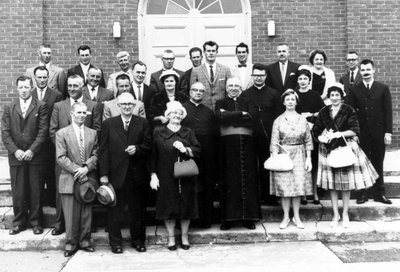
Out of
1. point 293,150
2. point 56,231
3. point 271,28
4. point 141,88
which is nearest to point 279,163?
point 293,150

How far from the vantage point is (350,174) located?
6605mm

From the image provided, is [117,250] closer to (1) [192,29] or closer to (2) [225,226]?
(2) [225,226]

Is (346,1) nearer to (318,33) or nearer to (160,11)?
(318,33)

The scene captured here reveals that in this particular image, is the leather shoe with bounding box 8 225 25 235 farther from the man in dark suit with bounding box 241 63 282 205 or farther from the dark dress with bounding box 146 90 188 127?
the man in dark suit with bounding box 241 63 282 205

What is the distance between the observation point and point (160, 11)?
9.91m

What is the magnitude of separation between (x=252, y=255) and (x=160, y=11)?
548cm

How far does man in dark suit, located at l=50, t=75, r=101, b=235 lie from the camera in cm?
657

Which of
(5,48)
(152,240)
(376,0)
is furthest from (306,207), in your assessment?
(5,48)

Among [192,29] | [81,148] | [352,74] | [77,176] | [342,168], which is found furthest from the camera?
[192,29]

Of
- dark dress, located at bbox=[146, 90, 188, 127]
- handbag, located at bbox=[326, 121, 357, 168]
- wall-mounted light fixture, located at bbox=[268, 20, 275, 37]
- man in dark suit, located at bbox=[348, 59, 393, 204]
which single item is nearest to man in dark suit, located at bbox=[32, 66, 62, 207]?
dark dress, located at bbox=[146, 90, 188, 127]

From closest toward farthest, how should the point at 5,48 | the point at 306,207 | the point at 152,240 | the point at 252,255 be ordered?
the point at 252,255 < the point at 152,240 < the point at 306,207 < the point at 5,48

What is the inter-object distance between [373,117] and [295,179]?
5.20 ft

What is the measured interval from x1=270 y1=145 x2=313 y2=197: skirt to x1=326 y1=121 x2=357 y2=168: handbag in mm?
348

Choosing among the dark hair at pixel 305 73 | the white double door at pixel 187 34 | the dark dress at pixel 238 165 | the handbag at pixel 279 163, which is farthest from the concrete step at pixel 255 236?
the white double door at pixel 187 34
